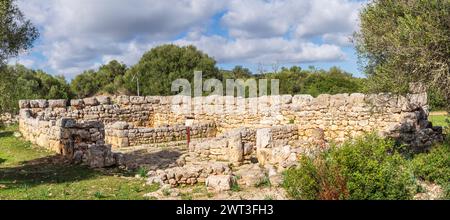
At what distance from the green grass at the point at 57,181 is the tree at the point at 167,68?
103 feet

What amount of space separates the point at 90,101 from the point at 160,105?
430cm

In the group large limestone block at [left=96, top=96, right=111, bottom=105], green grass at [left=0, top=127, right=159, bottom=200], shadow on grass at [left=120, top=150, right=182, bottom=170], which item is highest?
large limestone block at [left=96, top=96, right=111, bottom=105]

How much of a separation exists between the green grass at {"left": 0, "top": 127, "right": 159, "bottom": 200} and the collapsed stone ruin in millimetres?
640

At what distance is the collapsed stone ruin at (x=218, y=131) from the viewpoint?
13.8 metres

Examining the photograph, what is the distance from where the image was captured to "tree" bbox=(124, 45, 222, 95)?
48281 mm

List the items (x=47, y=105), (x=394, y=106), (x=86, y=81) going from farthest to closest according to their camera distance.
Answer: (x=86, y=81) → (x=47, y=105) → (x=394, y=106)

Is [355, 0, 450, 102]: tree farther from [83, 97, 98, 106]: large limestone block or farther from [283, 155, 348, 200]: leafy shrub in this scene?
[83, 97, 98, 106]: large limestone block

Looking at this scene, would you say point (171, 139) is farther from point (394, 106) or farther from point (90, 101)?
point (394, 106)

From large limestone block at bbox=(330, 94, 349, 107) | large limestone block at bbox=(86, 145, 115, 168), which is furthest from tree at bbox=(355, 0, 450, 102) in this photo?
large limestone block at bbox=(86, 145, 115, 168)

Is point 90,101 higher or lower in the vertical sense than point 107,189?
higher

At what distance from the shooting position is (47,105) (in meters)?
24.5

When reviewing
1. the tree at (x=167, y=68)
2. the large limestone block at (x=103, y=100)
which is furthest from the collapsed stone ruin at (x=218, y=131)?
the tree at (x=167, y=68)

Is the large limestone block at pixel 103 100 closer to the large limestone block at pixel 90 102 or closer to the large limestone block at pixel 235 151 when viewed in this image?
the large limestone block at pixel 90 102

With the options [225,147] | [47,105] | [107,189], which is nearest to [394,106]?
[225,147]
